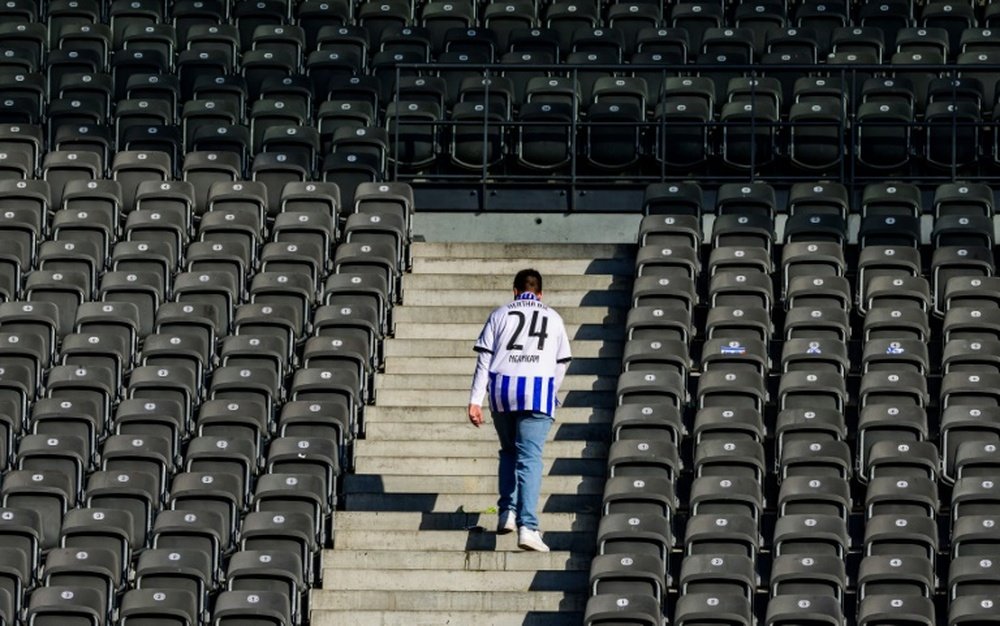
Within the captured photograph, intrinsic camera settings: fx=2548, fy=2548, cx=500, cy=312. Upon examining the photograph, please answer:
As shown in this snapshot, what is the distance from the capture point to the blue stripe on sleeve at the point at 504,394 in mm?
15688

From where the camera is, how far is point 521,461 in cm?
1555

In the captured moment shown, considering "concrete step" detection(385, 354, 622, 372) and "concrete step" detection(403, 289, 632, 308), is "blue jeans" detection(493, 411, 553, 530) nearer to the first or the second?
"concrete step" detection(385, 354, 622, 372)

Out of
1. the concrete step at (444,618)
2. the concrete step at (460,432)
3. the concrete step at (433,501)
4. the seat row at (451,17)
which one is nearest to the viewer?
the concrete step at (444,618)

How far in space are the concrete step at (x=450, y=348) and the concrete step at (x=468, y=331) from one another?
0.10 metres

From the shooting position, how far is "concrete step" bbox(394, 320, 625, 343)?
1827 centimetres

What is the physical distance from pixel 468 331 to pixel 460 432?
134cm

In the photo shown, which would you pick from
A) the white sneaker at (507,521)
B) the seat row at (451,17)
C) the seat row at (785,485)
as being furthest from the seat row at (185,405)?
the seat row at (451,17)

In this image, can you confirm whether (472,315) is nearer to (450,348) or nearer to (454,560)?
(450,348)

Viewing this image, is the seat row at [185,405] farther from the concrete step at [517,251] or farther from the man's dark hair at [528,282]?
the man's dark hair at [528,282]

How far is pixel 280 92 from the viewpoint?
2122 centimetres

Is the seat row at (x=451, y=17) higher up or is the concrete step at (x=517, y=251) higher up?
the seat row at (x=451, y=17)

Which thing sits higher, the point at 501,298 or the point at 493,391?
the point at 501,298

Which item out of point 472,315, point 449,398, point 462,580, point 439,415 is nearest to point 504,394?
point 462,580

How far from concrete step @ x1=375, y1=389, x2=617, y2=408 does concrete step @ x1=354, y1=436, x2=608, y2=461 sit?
0.44 meters
